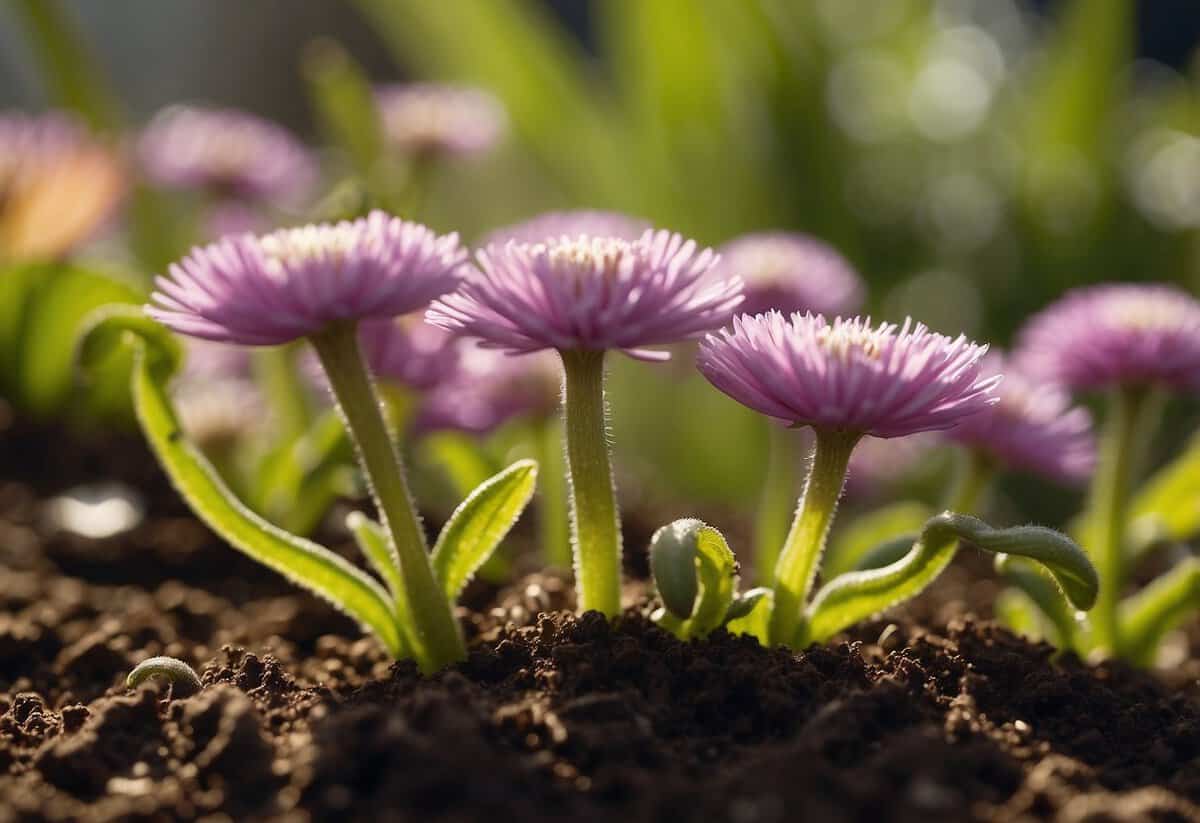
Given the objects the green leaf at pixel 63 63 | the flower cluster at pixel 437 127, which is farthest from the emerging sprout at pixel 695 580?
the green leaf at pixel 63 63

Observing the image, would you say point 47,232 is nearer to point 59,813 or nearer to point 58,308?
point 58,308

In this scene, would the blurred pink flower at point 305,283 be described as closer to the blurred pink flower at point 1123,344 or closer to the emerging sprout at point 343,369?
the emerging sprout at point 343,369

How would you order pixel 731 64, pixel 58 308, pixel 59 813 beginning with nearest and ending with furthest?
pixel 59 813, pixel 58 308, pixel 731 64

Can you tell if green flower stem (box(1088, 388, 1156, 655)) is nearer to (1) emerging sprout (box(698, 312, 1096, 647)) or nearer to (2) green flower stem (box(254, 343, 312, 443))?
(1) emerging sprout (box(698, 312, 1096, 647))

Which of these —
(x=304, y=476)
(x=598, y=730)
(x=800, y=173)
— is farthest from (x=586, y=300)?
(x=800, y=173)

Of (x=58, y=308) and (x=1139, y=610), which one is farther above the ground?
(x=58, y=308)

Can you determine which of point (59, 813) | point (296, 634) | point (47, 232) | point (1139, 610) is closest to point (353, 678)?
point (296, 634)

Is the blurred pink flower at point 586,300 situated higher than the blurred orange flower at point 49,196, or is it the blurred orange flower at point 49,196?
the blurred orange flower at point 49,196

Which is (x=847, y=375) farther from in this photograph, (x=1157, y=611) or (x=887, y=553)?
(x=1157, y=611)
